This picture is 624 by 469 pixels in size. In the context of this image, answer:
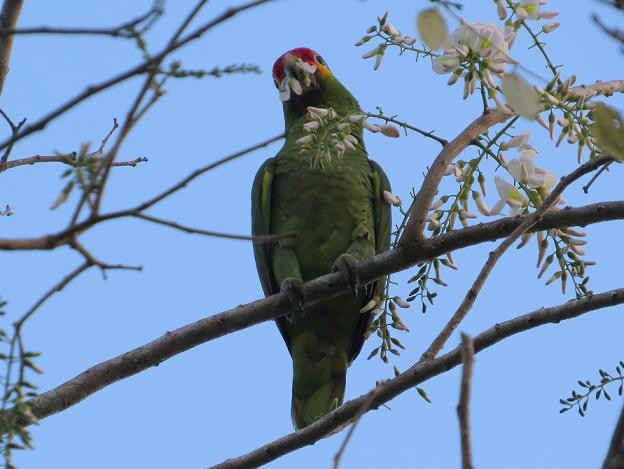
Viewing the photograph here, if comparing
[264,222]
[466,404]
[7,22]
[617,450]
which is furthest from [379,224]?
[617,450]

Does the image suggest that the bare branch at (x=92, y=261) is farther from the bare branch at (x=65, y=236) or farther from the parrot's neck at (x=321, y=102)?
the parrot's neck at (x=321, y=102)

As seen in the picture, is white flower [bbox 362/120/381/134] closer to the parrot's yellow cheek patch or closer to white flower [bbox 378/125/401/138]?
white flower [bbox 378/125/401/138]

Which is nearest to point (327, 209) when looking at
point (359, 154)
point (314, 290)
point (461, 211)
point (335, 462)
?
point (359, 154)

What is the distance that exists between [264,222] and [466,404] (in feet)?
10.3

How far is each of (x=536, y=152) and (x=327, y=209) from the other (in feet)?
5.36

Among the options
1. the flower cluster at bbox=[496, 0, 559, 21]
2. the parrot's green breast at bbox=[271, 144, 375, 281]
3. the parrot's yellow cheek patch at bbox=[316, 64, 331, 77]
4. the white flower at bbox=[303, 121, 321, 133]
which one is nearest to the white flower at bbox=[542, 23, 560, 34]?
the flower cluster at bbox=[496, 0, 559, 21]

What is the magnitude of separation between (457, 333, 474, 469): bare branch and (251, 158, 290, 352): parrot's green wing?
297 cm

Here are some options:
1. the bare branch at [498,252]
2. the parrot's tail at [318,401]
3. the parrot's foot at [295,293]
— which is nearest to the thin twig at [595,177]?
the bare branch at [498,252]

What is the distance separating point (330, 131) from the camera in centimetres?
303

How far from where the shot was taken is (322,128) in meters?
3.05

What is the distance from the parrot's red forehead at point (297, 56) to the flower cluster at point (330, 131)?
1.84 metres

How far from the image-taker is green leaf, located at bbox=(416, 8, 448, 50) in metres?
1.52

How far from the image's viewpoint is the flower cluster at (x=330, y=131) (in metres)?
2.96

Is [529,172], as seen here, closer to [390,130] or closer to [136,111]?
[390,130]
